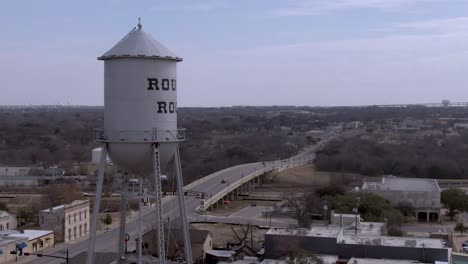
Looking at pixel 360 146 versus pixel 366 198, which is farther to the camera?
pixel 360 146

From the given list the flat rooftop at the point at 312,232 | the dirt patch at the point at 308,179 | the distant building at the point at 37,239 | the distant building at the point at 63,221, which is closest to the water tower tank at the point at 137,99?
the flat rooftop at the point at 312,232

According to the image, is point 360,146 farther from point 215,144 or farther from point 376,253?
point 376,253

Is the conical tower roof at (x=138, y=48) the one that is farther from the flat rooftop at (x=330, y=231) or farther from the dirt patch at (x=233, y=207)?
the dirt patch at (x=233, y=207)

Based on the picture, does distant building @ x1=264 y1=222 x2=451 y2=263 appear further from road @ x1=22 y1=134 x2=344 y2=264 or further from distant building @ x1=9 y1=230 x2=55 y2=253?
distant building @ x1=9 y1=230 x2=55 y2=253

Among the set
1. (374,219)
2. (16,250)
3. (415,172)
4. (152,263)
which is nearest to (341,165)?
(415,172)

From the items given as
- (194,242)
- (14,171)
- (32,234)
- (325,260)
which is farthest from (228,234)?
(14,171)

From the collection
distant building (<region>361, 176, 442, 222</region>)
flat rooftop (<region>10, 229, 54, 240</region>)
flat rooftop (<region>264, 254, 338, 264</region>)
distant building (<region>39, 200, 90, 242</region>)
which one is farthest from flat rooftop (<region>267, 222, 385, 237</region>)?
distant building (<region>361, 176, 442, 222</region>)

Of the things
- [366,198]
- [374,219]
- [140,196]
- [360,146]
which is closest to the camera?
[140,196]
